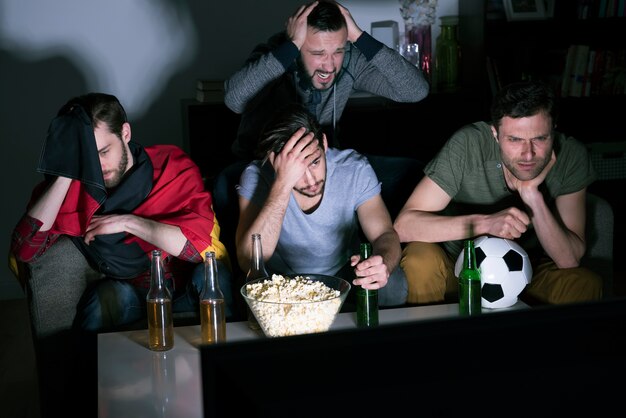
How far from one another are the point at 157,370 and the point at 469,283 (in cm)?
74

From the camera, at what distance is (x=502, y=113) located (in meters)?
2.44

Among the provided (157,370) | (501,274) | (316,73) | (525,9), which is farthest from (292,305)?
(525,9)

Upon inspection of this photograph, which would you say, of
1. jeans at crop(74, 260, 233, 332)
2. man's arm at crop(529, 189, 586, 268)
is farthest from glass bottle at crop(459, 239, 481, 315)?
jeans at crop(74, 260, 233, 332)

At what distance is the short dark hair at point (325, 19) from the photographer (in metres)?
2.67

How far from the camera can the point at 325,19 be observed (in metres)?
2.67

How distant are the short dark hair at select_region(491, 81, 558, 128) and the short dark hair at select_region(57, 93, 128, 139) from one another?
1093 mm

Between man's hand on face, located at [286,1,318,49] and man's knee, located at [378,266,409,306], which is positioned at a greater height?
man's hand on face, located at [286,1,318,49]

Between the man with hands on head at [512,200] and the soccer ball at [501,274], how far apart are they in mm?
245

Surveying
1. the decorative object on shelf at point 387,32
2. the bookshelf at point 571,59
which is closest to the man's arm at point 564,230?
the bookshelf at point 571,59

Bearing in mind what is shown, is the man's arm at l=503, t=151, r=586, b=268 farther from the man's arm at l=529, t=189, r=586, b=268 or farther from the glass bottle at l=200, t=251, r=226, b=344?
the glass bottle at l=200, t=251, r=226, b=344

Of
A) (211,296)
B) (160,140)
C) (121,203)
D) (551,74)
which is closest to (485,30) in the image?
(551,74)

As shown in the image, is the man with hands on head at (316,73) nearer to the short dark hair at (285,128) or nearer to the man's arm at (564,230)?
the short dark hair at (285,128)

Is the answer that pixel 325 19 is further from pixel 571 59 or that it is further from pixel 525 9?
pixel 571 59

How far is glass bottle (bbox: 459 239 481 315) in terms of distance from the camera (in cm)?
200
